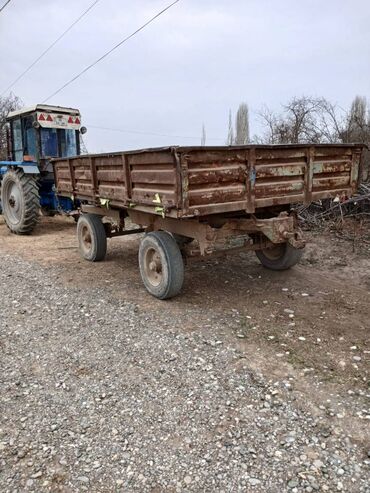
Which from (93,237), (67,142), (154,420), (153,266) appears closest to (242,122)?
(67,142)

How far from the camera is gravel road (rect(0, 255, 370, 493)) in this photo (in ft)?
7.64

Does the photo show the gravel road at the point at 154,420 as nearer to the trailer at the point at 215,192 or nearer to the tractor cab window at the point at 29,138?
the trailer at the point at 215,192

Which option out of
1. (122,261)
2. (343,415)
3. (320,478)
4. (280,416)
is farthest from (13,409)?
(122,261)

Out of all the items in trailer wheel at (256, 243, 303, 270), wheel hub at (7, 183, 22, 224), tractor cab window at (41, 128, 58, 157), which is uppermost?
tractor cab window at (41, 128, 58, 157)

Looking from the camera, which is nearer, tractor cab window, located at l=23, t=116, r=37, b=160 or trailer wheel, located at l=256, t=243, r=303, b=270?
trailer wheel, located at l=256, t=243, r=303, b=270

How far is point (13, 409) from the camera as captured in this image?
9.64ft

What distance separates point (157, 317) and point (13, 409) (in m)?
1.83

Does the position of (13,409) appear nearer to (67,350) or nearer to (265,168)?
(67,350)

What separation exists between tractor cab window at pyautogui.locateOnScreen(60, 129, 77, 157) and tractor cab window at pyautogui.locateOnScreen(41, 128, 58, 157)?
0.47 ft

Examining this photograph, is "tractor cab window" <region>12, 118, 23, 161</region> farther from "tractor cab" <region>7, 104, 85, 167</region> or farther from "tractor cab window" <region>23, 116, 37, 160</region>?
"tractor cab window" <region>23, 116, 37, 160</region>

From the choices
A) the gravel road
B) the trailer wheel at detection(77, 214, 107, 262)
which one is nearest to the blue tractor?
the trailer wheel at detection(77, 214, 107, 262)

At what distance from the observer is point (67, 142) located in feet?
33.5

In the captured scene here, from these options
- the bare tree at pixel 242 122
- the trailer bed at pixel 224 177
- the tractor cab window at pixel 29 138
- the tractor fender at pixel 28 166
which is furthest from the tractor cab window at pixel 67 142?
the bare tree at pixel 242 122

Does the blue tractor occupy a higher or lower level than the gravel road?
higher
